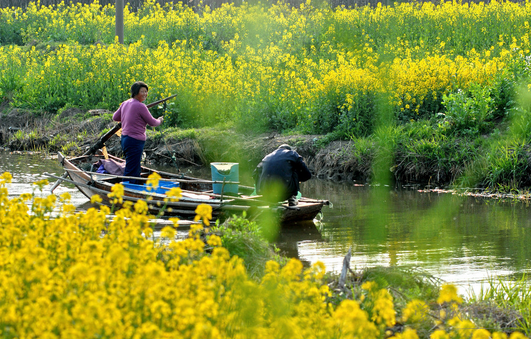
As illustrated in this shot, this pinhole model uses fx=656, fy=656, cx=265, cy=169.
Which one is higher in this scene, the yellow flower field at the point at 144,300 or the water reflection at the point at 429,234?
the yellow flower field at the point at 144,300

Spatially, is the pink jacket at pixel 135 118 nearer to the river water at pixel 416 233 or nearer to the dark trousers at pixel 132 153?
the dark trousers at pixel 132 153

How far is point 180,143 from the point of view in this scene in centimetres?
1675

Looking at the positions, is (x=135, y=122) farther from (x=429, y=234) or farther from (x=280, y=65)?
(x=280, y=65)

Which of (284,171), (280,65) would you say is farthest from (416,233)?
(280,65)

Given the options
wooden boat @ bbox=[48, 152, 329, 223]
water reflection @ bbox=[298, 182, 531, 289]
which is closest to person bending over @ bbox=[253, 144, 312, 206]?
wooden boat @ bbox=[48, 152, 329, 223]

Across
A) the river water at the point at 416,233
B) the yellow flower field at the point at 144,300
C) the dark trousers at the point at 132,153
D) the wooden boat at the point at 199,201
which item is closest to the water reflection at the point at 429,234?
the river water at the point at 416,233

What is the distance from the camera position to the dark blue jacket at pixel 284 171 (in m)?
9.18

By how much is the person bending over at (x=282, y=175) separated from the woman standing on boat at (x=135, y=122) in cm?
203

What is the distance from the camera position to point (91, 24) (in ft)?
91.2

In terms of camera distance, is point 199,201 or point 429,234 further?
point 199,201

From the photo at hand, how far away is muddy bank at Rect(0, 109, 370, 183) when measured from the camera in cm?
1465

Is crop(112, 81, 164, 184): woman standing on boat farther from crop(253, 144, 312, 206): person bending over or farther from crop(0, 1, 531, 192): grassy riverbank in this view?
crop(0, 1, 531, 192): grassy riverbank

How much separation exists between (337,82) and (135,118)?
6.47 meters

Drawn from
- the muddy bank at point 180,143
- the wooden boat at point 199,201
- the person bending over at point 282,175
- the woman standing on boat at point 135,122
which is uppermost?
the woman standing on boat at point 135,122
